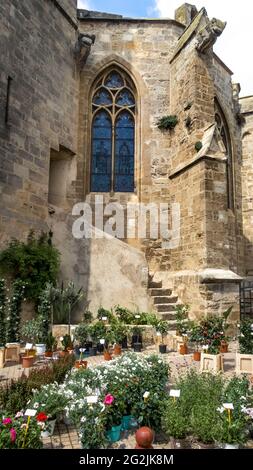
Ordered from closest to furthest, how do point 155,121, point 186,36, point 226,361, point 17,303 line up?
point 226,361 < point 17,303 < point 186,36 < point 155,121

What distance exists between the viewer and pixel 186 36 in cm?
1080

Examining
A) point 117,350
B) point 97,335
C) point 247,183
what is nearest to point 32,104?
point 97,335

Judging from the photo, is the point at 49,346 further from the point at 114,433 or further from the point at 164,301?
the point at 164,301

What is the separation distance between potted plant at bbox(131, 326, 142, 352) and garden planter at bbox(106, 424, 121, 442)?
3886 millimetres

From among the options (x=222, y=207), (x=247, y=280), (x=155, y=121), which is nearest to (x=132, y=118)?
(x=155, y=121)

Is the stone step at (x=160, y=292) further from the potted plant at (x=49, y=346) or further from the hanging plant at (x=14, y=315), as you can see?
the hanging plant at (x=14, y=315)

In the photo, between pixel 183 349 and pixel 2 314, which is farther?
pixel 183 349

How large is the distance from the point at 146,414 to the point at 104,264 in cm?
620

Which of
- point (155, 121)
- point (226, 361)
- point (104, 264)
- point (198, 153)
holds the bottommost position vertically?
point (226, 361)

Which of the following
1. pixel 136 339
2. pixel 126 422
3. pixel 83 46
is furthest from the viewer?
pixel 83 46

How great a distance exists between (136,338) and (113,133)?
724cm

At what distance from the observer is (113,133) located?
11.7 metres

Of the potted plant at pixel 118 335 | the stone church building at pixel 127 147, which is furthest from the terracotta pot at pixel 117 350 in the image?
the stone church building at pixel 127 147

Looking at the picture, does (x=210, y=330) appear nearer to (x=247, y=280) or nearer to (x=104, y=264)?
(x=104, y=264)
